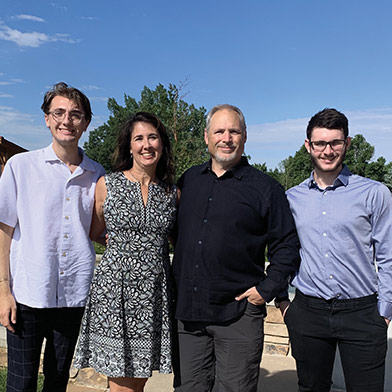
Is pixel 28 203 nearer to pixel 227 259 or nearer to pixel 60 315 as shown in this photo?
pixel 60 315

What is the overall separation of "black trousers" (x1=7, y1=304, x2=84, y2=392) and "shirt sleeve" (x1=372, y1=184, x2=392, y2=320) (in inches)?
67.3

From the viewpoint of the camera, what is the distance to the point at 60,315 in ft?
8.27

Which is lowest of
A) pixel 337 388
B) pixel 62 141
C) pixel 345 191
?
pixel 337 388

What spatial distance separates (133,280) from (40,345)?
2.19 ft

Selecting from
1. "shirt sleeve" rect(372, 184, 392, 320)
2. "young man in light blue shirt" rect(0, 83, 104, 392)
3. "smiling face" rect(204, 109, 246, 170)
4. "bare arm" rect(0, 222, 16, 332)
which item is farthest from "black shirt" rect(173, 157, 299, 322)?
"bare arm" rect(0, 222, 16, 332)

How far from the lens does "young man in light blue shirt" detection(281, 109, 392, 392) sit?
2.40 m

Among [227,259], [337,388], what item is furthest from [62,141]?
[337,388]

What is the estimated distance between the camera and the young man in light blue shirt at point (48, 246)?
2422mm

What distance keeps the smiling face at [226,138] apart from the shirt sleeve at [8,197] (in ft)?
3.76

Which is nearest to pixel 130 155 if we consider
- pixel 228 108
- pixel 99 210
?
pixel 99 210

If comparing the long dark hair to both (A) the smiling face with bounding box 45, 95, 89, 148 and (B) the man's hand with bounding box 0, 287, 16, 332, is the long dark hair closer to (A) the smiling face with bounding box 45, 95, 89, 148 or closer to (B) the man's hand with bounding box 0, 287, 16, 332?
(A) the smiling face with bounding box 45, 95, 89, 148

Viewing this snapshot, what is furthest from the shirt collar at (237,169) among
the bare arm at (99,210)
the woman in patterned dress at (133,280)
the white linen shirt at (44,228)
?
the white linen shirt at (44,228)

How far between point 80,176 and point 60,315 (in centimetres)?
80

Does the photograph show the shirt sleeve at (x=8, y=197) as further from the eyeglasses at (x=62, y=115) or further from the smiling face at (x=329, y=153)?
the smiling face at (x=329, y=153)
